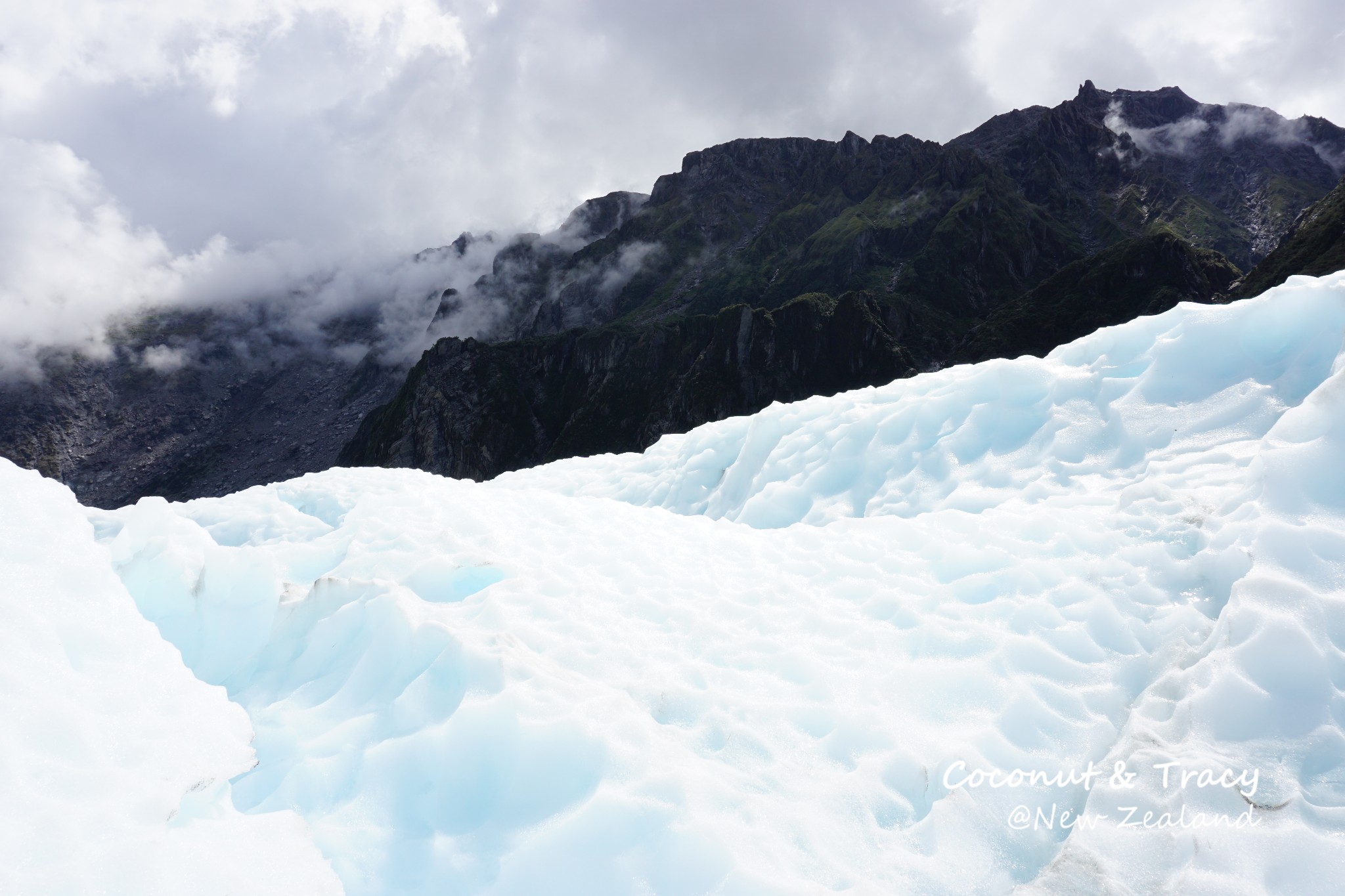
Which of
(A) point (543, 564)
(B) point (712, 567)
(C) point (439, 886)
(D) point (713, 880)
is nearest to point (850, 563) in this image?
(B) point (712, 567)

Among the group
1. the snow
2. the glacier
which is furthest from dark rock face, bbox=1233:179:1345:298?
the snow

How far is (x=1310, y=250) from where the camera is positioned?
331 ft

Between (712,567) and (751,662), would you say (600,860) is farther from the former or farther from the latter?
(712,567)

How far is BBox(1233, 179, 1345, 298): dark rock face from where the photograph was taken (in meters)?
94.4

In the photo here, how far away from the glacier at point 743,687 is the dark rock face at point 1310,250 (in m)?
115

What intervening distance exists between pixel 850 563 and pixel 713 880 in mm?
5769

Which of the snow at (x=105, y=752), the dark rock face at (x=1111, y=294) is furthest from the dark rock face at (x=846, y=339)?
the snow at (x=105, y=752)

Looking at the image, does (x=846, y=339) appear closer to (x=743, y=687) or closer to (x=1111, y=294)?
(x=1111, y=294)

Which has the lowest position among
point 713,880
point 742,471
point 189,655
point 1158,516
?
point 713,880

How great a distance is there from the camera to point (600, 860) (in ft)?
17.1

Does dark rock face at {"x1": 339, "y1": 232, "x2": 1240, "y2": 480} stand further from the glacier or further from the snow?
the snow

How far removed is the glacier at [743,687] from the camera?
16.3 feet

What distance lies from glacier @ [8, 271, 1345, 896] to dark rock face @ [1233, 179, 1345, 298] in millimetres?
115217

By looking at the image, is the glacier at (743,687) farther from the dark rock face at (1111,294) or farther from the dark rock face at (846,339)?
the dark rock face at (1111,294)
